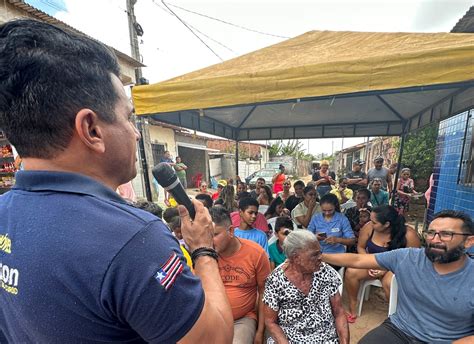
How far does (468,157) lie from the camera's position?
10.7 feet

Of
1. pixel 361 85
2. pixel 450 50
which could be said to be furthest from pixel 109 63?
pixel 450 50

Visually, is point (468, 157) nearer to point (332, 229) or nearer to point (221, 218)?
point (332, 229)

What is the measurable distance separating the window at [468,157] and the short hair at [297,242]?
2779mm

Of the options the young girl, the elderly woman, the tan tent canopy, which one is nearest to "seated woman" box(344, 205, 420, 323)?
the elderly woman

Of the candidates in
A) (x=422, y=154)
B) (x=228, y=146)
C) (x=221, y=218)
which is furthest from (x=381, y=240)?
(x=228, y=146)

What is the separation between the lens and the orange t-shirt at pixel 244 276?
207cm

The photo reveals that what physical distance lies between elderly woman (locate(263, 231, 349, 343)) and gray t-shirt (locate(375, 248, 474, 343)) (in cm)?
51

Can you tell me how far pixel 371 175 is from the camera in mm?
5719

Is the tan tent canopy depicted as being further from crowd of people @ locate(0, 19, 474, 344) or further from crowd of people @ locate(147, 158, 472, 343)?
crowd of people @ locate(0, 19, 474, 344)

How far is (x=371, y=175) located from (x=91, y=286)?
247 inches

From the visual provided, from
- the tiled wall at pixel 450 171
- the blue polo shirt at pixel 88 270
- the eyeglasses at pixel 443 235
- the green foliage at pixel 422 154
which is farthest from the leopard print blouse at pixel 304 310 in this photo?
the green foliage at pixel 422 154

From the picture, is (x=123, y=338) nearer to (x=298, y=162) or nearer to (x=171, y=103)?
(x=171, y=103)

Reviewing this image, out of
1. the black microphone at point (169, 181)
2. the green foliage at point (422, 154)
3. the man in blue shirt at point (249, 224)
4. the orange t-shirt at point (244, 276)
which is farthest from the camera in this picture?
the green foliage at point (422, 154)

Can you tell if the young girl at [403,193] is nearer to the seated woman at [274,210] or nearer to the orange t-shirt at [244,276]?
the seated woman at [274,210]
